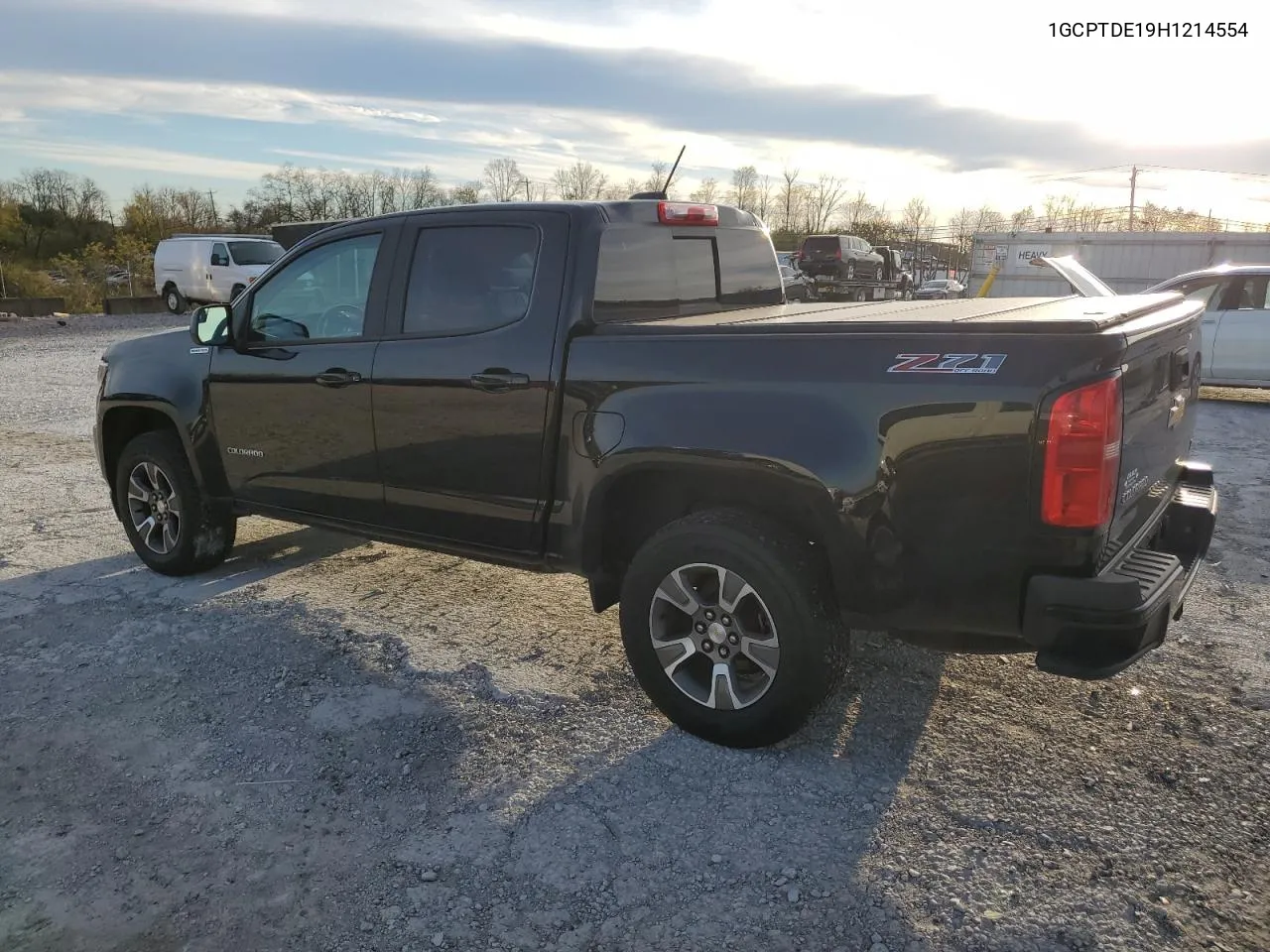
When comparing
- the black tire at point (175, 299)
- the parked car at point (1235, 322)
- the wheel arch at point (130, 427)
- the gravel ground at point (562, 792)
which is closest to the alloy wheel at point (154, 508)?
the wheel arch at point (130, 427)

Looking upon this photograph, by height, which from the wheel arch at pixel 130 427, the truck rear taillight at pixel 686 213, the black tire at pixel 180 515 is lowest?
the black tire at pixel 180 515

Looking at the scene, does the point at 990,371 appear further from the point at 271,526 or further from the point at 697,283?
the point at 271,526

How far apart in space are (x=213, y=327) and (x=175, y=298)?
22.9m

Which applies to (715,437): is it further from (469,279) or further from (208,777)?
(208,777)

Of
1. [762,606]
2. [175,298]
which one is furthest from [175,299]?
[762,606]

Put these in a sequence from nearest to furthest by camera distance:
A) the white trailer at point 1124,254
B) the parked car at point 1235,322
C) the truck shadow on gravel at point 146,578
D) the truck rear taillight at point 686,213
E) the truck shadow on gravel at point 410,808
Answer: the truck shadow on gravel at point 410,808
the truck rear taillight at point 686,213
the truck shadow on gravel at point 146,578
the parked car at point 1235,322
the white trailer at point 1124,254

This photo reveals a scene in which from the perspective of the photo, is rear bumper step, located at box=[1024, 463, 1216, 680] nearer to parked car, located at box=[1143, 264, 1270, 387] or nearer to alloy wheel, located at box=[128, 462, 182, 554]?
alloy wheel, located at box=[128, 462, 182, 554]

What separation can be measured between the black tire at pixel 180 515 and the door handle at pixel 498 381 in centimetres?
219

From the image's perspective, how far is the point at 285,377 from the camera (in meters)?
4.53

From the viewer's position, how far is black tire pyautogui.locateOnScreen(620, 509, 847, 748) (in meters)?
3.11

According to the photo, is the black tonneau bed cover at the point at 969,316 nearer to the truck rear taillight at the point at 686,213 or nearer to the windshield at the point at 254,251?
the truck rear taillight at the point at 686,213

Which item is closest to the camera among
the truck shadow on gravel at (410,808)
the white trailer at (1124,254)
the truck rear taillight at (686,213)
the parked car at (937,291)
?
the truck shadow on gravel at (410,808)

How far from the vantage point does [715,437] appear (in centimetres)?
316

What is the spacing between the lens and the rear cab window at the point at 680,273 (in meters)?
3.77
